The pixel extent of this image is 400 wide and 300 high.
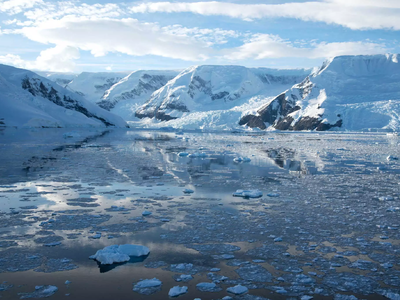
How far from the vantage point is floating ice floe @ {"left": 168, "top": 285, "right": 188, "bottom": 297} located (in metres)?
5.41

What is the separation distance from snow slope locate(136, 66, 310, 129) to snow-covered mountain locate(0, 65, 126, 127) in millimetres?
48988


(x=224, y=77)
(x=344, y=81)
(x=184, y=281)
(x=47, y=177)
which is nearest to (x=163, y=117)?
(x=224, y=77)

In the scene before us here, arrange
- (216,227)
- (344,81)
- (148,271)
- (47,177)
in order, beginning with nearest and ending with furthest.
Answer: (148,271) → (216,227) → (47,177) → (344,81)

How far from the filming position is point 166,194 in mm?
12375

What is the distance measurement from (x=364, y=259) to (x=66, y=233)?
6359 mm

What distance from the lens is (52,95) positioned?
3757 inches

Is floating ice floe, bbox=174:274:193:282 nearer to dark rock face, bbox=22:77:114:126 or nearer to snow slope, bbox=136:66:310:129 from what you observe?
dark rock face, bbox=22:77:114:126

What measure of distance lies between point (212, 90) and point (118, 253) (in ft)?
566

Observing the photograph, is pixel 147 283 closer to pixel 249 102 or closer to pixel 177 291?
pixel 177 291

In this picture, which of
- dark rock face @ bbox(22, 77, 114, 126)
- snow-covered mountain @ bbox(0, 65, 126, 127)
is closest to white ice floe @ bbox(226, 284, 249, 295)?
snow-covered mountain @ bbox(0, 65, 126, 127)

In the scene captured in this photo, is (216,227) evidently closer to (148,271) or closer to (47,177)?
(148,271)

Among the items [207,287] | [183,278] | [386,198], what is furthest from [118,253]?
[386,198]

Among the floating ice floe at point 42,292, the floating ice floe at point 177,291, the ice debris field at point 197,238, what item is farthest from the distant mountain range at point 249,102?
the floating ice floe at point 177,291

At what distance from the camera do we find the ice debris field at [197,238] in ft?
18.7
